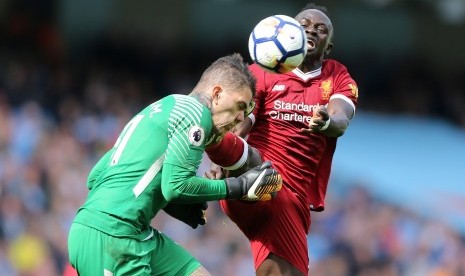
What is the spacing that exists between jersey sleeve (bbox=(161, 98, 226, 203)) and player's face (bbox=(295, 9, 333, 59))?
1.46 metres

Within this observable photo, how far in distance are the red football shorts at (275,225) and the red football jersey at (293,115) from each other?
166 millimetres

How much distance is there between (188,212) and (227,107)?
37.5 inches

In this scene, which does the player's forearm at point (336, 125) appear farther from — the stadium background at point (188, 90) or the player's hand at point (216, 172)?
the stadium background at point (188, 90)

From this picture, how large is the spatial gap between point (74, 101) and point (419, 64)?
827 cm

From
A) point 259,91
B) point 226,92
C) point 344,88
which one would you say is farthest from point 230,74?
point 344,88

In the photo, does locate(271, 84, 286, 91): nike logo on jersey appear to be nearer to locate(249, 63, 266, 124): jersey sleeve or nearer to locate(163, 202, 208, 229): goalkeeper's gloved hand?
locate(249, 63, 266, 124): jersey sleeve

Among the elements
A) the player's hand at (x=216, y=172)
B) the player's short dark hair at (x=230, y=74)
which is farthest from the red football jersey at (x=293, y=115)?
the player's short dark hair at (x=230, y=74)

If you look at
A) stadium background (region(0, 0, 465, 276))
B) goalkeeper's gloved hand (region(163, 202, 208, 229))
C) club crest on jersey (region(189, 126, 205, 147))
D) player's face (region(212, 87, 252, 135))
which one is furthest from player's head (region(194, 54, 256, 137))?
stadium background (region(0, 0, 465, 276))

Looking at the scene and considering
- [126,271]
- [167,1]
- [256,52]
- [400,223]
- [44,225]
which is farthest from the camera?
[167,1]

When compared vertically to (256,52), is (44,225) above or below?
below

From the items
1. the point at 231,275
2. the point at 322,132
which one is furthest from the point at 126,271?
the point at 231,275

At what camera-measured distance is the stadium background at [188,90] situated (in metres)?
14.2

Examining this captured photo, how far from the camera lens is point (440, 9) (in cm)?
2205

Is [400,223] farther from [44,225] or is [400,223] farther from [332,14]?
[332,14]
